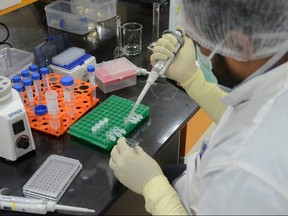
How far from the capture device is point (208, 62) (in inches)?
38.2

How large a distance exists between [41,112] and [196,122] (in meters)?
1.01

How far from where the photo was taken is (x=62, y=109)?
4.06 ft

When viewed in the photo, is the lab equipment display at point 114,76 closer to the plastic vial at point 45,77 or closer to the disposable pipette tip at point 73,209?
the plastic vial at point 45,77

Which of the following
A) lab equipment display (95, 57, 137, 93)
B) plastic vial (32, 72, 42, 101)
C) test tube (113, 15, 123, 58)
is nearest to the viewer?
plastic vial (32, 72, 42, 101)

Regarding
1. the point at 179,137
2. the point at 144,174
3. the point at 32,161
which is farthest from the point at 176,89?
the point at 32,161

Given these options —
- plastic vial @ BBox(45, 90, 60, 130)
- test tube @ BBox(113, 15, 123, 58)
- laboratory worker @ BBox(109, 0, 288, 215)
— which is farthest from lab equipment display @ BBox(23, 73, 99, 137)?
test tube @ BBox(113, 15, 123, 58)

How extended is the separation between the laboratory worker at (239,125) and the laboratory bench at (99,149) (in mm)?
68

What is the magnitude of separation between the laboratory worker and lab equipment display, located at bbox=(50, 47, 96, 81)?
435 millimetres

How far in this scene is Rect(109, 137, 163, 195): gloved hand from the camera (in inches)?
39.9

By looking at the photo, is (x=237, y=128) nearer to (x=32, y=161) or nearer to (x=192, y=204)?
(x=192, y=204)

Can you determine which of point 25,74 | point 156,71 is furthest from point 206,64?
point 25,74

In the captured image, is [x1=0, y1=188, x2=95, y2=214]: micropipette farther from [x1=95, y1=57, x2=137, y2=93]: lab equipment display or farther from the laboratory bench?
[x1=95, y1=57, x2=137, y2=93]: lab equipment display

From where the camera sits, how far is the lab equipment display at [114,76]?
139 centimetres

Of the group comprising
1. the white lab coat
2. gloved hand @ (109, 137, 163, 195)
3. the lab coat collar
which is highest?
the lab coat collar
